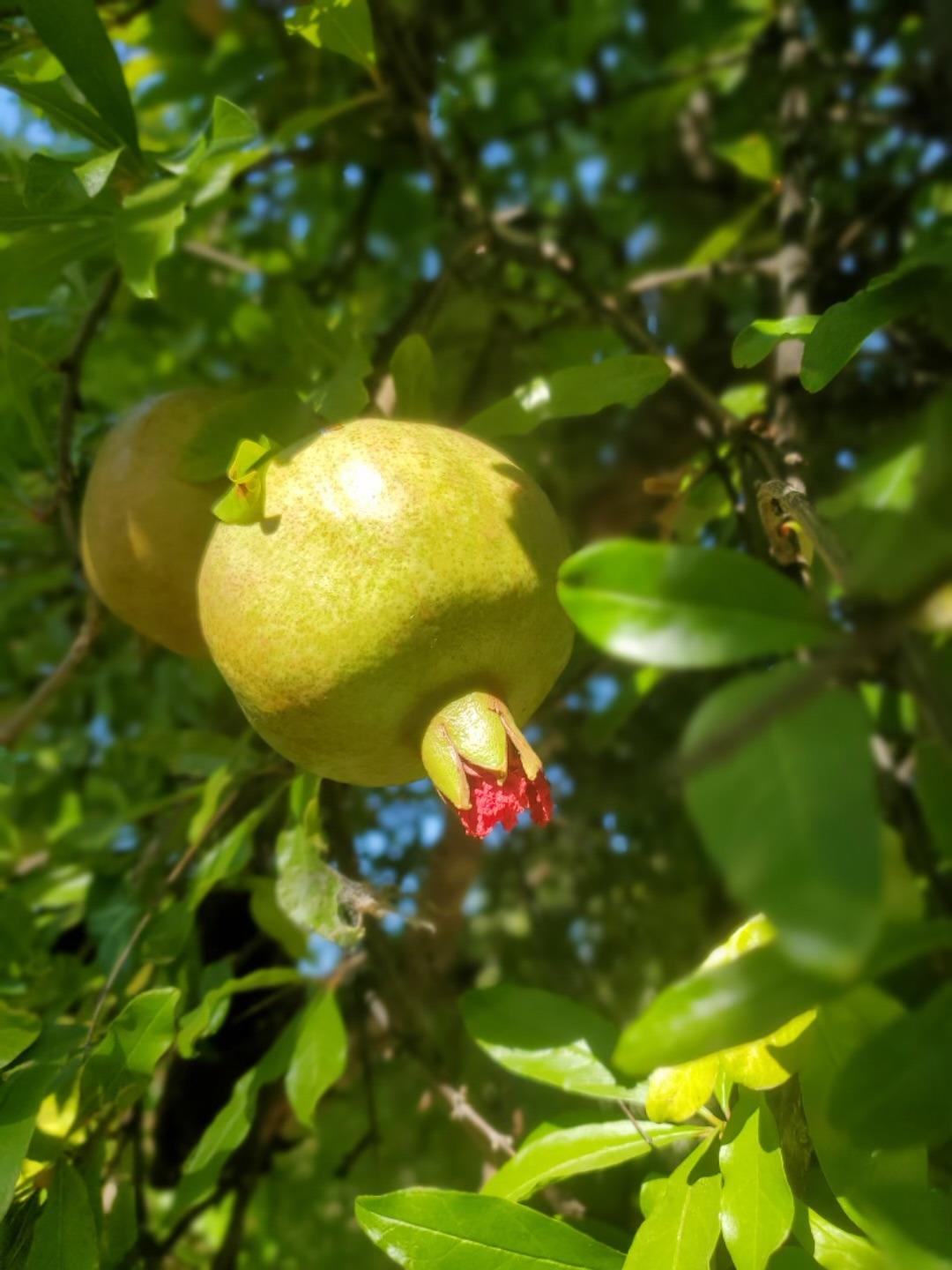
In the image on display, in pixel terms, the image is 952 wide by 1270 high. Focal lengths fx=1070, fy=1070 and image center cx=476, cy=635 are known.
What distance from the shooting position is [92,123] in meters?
1.07

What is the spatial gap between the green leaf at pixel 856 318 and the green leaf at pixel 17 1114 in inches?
33.8

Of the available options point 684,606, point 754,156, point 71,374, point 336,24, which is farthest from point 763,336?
point 754,156

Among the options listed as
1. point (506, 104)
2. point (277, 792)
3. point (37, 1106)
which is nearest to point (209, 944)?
point (277, 792)

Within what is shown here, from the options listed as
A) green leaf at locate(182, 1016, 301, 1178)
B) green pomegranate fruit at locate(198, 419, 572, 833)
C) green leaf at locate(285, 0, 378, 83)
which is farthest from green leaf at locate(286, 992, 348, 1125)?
green leaf at locate(285, 0, 378, 83)

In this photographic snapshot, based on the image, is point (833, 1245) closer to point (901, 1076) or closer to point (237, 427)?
point (901, 1076)

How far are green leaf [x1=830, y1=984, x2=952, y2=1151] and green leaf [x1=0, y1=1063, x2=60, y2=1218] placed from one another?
632 millimetres

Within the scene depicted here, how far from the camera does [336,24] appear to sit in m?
1.09

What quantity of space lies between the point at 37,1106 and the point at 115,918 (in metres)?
0.47

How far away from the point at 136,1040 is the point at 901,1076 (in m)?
0.67

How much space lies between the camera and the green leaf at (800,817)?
420 mm

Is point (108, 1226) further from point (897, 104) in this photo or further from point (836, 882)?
point (897, 104)

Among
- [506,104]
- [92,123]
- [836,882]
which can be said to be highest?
[92,123]

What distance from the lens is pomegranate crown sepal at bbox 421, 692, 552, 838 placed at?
2.69 ft

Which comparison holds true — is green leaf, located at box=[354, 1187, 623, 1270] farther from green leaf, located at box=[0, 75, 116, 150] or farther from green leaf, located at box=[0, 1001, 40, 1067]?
green leaf, located at box=[0, 75, 116, 150]
